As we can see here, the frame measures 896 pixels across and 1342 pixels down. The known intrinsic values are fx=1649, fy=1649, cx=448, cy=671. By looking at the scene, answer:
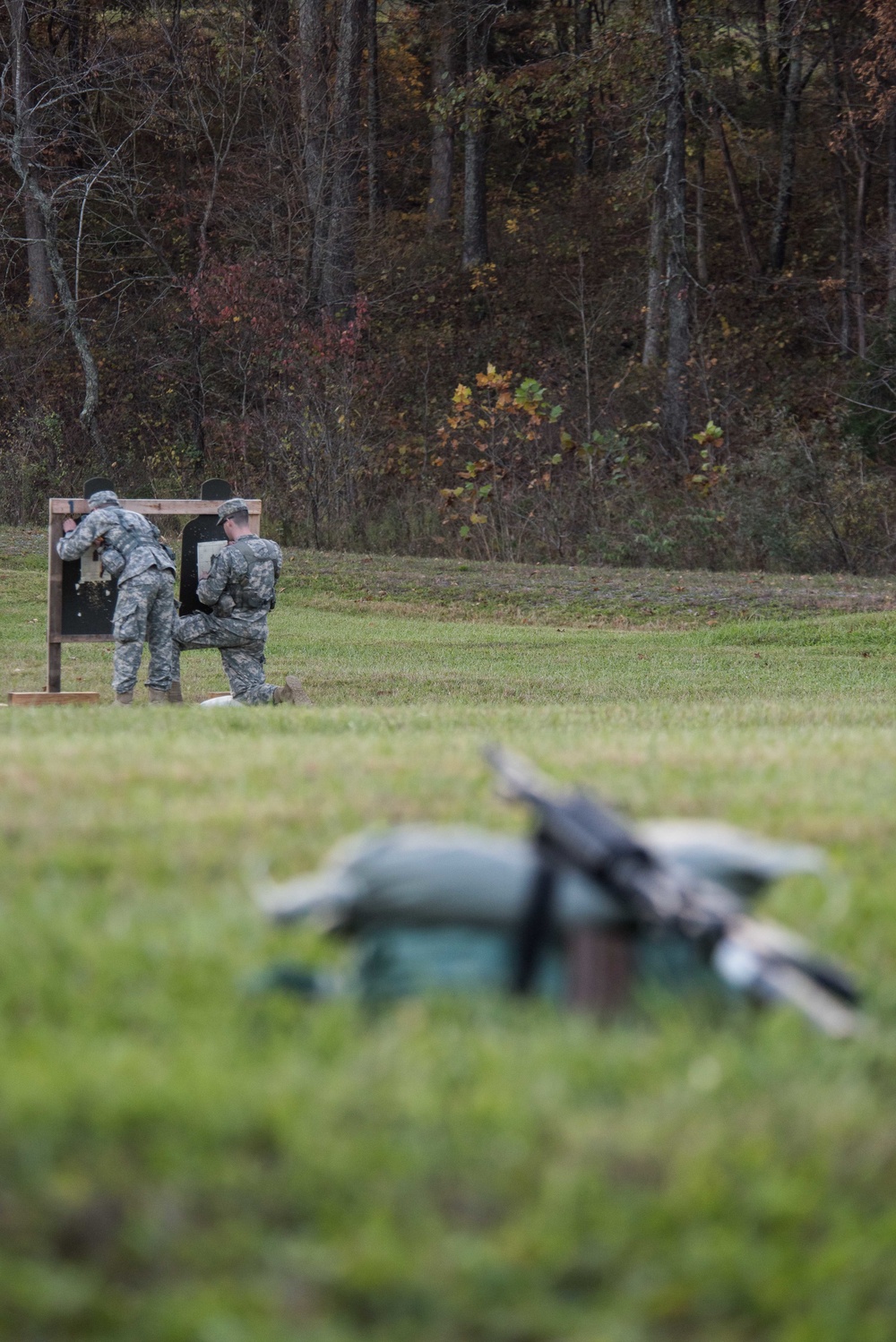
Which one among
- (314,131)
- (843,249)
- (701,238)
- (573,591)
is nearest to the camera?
(573,591)

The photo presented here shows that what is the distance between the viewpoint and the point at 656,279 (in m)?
35.6

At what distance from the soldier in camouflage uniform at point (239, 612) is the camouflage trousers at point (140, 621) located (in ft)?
0.55

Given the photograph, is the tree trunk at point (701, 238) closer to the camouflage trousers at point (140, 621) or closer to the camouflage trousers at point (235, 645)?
the camouflage trousers at point (235, 645)

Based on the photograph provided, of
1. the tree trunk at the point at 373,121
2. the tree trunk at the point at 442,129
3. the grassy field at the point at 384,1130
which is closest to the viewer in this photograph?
the grassy field at the point at 384,1130

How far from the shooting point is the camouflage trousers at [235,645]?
14102 mm

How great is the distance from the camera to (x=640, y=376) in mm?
35156

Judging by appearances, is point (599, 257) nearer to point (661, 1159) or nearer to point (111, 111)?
point (111, 111)

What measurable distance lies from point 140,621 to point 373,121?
32847 mm

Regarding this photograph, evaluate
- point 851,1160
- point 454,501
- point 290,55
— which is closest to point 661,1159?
point 851,1160

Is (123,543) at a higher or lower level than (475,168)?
lower

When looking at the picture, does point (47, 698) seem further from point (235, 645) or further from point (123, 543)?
point (235, 645)

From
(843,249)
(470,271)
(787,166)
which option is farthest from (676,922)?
(787,166)

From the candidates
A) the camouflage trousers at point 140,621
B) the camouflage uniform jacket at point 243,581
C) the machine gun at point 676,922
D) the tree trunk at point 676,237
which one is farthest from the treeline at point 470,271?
the machine gun at point 676,922

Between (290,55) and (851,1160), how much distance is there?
3973 cm
